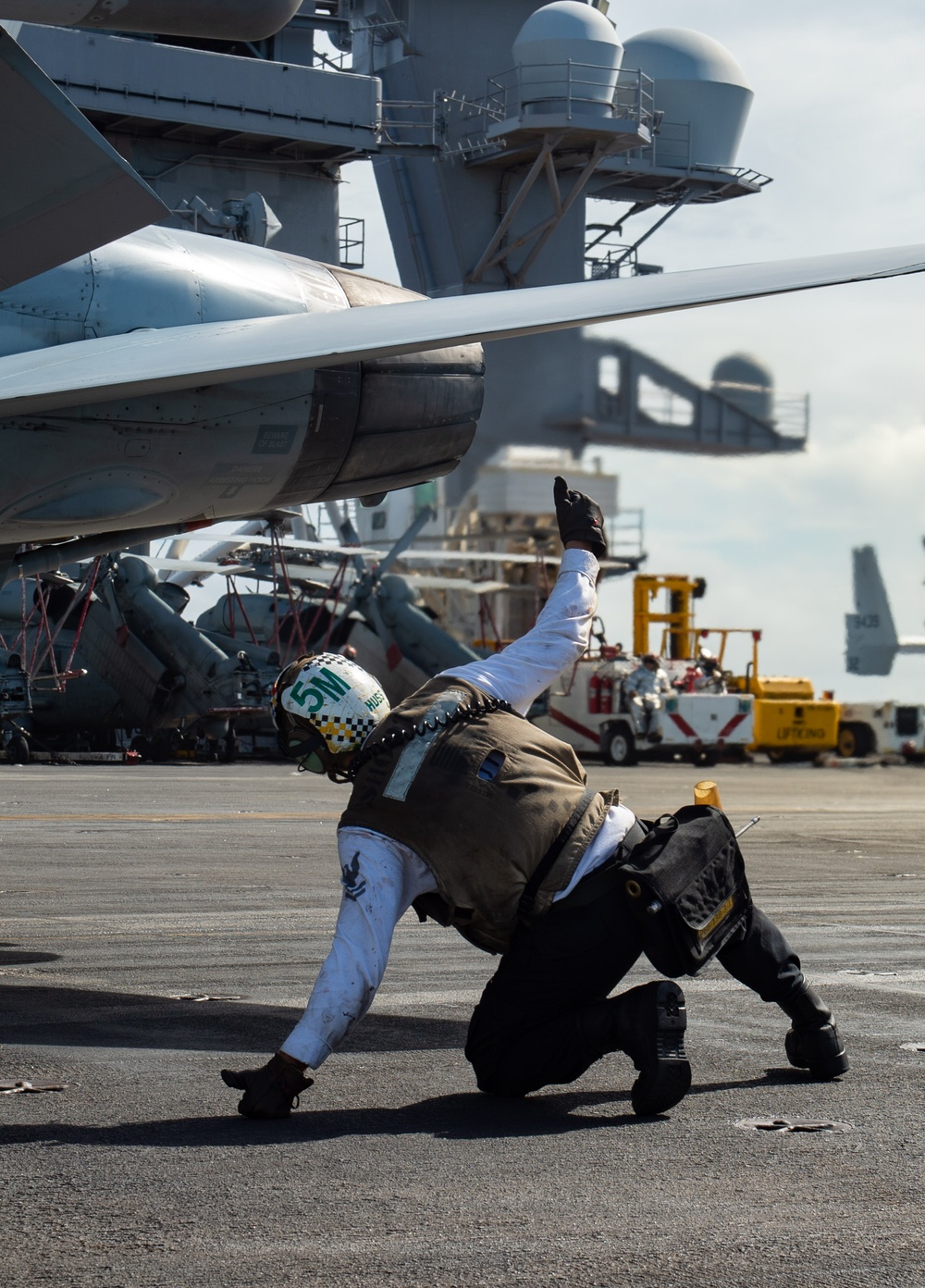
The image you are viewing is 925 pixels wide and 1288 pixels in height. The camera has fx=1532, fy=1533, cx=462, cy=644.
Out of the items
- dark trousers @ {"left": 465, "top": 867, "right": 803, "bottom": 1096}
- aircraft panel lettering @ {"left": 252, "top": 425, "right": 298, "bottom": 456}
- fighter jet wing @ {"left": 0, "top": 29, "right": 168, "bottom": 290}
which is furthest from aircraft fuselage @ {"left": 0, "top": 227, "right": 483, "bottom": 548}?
dark trousers @ {"left": 465, "top": 867, "right": 803, "bottom": 1096}

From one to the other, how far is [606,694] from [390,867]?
3175 centimetres

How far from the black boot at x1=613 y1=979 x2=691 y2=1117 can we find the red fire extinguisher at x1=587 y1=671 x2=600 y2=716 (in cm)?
3183

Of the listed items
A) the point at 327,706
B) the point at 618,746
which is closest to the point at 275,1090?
the point at 327,706

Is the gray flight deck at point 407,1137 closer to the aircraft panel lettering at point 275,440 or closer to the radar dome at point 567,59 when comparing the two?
the aircraft panel lettering at point 275,440

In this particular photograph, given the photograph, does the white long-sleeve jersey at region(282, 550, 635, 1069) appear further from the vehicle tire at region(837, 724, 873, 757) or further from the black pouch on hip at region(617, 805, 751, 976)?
the vehicle tire at region(837, 724, 873, 757)

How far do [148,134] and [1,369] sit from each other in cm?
3969

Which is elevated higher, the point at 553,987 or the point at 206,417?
the point at 206,417

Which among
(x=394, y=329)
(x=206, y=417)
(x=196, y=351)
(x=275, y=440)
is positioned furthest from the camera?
(x=275, y=440)

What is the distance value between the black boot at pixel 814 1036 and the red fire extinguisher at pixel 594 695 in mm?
31275

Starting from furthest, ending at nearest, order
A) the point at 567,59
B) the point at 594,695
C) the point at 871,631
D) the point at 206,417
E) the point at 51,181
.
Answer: the point at 871,631, the point at 567,59, the point at 594,695, the point at 206,417, the point at 51,181

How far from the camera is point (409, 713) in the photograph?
516cm

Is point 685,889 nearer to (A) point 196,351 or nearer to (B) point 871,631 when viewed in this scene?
(A) point 196,351

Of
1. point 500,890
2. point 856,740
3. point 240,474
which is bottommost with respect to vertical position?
point 856,740

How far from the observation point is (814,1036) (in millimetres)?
5273
